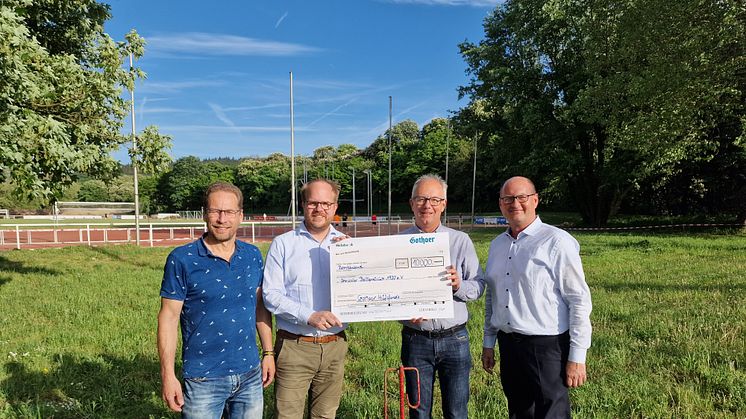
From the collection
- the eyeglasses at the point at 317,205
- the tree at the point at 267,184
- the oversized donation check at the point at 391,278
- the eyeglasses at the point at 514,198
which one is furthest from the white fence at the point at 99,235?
the tree at the point at 267,184

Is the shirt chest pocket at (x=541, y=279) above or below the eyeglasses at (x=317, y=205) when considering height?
below

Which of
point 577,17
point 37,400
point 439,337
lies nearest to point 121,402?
point 37,400

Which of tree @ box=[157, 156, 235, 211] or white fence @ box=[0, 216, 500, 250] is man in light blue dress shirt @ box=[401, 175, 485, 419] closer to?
white fence @ box=[0, 216, 500, 250]

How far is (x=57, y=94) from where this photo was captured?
324 inches

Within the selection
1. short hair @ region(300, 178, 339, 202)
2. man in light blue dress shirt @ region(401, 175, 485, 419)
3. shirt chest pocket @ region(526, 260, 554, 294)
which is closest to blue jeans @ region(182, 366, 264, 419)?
man in light blue dress shirt @ region(401, 175, 485, 419)

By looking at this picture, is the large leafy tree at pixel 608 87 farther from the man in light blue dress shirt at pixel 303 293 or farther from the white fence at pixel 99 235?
the man in light blue dress shirt at pixel 303 293

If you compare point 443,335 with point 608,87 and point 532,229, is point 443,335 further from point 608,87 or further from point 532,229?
point 608,87

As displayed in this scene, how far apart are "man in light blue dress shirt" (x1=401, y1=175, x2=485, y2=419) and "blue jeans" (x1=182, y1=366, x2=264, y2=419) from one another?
98 cm

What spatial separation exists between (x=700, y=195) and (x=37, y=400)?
39.5 m

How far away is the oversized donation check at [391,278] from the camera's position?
8.89 feet

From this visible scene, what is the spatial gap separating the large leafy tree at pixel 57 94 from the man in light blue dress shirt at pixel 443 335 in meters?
6.86

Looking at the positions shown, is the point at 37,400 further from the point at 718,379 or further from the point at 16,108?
the point at 718,379

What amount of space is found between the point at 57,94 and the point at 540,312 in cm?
921

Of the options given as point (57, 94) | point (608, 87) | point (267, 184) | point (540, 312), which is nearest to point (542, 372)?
point (540, 312)
